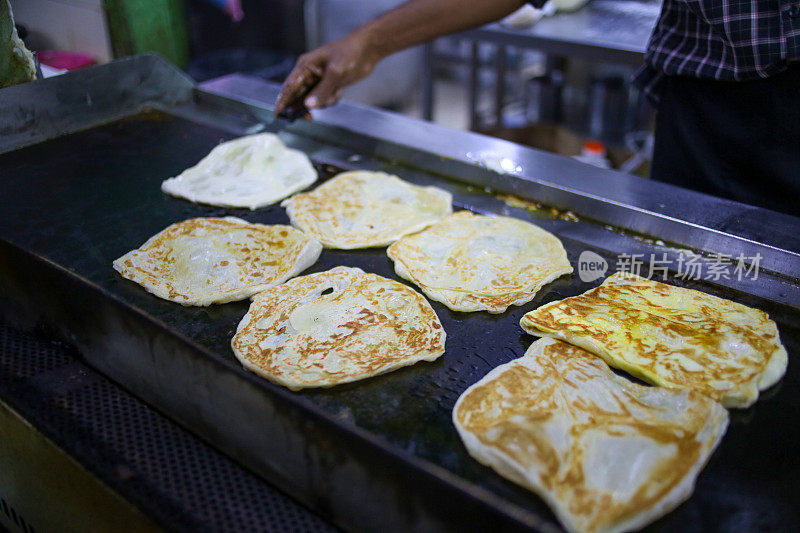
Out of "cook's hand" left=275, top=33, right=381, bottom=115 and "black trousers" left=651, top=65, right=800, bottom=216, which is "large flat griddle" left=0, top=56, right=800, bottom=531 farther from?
"black trousers" left=651, top=65, right=800, bottom=216

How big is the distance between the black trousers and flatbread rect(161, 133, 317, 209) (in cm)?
149

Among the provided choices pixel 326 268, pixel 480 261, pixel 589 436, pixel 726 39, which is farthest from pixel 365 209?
pixel 726 39

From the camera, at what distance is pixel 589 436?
53.5 inches

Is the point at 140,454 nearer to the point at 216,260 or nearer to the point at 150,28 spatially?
the point at 216,260

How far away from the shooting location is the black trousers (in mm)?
2279

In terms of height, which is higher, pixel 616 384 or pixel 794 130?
pixel 794 130

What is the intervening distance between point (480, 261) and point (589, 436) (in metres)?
0.80

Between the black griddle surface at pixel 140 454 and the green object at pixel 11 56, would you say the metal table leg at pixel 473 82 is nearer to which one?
the green object at pixel 11 56

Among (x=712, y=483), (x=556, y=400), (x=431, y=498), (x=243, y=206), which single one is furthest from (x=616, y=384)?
(x=243, y=206)

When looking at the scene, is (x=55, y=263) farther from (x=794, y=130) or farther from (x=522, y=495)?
(x=794, y=130)

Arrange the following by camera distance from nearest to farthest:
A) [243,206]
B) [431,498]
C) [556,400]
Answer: [431,498]
[556,400]
[243,206]

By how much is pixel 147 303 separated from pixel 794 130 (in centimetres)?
225

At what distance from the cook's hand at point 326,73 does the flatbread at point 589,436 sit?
1.72 m

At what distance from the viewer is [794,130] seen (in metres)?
2.27
